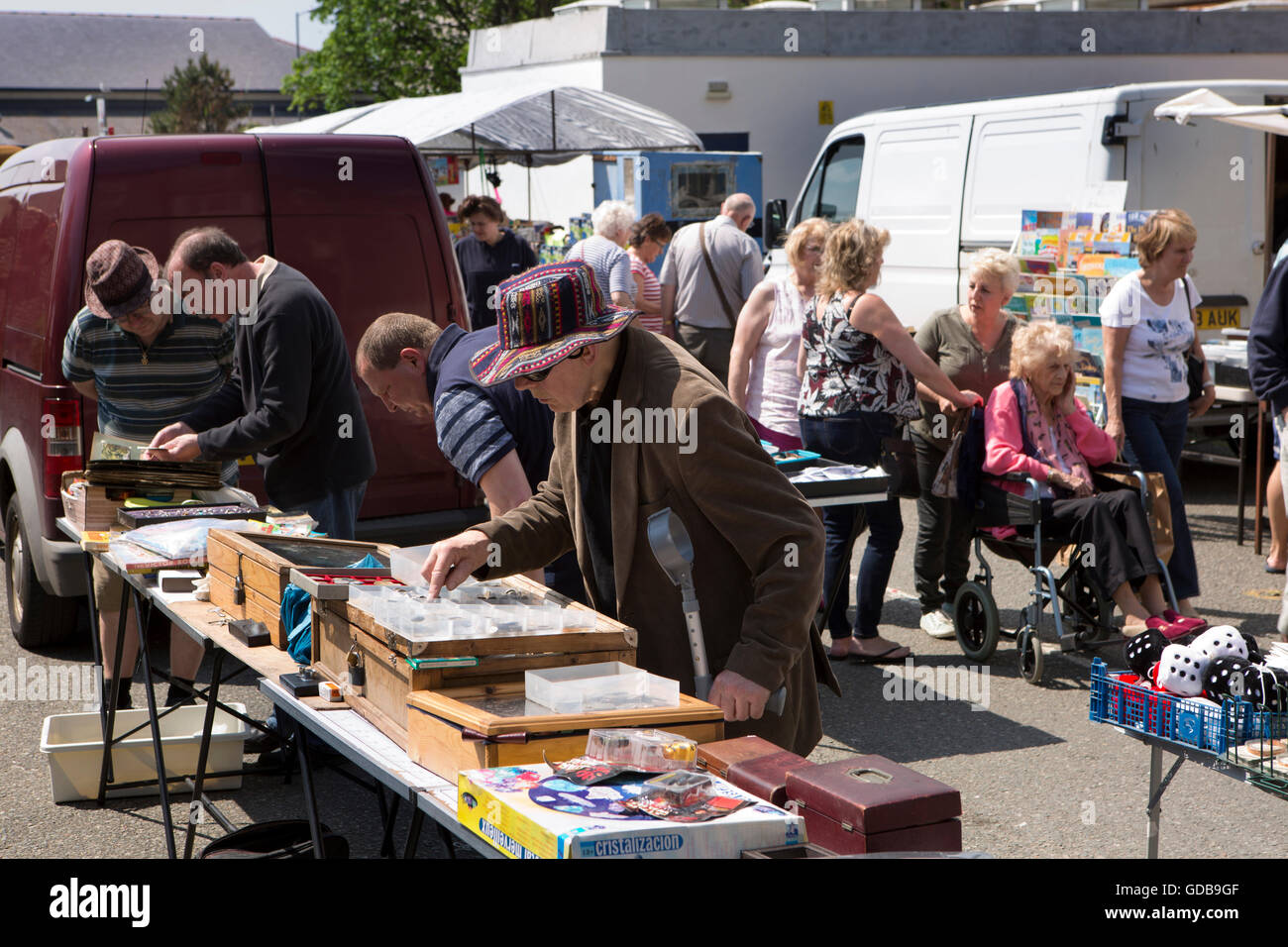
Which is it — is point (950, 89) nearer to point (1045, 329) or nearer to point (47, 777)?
point (1045, 329)

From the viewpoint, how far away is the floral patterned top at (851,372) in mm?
6301

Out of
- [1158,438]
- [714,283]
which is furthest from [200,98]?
[1158,438]

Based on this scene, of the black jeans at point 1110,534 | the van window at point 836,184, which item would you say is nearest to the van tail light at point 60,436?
the black jeans at point 1110,534

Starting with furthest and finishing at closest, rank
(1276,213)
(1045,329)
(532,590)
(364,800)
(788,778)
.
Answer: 1. (1276,213)
2. (1045,329)
3. (364,800)
4. (532,590)
5. (788,778)

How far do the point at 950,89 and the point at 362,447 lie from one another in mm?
17915

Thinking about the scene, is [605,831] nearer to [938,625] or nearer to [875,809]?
[875,809]

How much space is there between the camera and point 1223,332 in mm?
9609

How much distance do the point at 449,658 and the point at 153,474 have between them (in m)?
2.52

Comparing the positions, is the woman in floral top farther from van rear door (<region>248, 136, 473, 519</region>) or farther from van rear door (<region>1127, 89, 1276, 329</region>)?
van rear door (<region>1127, 89, 1276, 329</region>)

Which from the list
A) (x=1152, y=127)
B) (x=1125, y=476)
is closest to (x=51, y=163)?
(x=1125, y=476)

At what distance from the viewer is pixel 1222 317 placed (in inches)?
385

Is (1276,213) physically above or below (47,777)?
above

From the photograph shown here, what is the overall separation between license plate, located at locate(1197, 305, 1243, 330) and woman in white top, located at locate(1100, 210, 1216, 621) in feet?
9.77

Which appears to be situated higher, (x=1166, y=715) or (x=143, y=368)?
(x=143, y=368)
